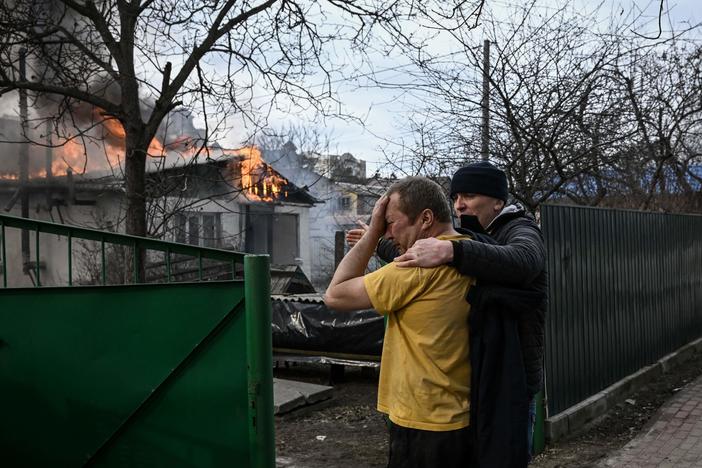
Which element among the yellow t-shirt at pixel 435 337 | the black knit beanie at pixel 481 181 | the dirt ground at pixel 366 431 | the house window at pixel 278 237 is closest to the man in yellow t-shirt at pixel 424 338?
the yellow t-shirt at pixel 435 337

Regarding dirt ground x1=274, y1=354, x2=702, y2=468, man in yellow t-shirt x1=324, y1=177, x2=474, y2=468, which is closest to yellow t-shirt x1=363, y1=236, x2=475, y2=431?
man in yellow t-shirt x1=324, y1=177, x2=474, y2=468

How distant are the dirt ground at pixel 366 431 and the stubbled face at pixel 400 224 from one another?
11.1 feet

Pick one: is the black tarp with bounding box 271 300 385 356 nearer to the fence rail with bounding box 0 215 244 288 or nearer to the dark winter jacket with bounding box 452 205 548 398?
the fence rail with bounding box 0 215 244 288

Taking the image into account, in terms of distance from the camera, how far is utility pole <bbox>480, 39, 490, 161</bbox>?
24.3 feet

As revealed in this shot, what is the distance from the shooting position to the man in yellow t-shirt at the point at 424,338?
2.24 metres

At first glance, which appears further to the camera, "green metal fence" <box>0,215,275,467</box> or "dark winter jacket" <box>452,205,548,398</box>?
"green metal fence" <box>0,215,275,467</box>

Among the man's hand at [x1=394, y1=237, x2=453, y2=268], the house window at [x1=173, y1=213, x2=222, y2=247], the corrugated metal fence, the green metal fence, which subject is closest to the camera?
the man's hand at [x1=394, y1=237, x2=453, y2=268]

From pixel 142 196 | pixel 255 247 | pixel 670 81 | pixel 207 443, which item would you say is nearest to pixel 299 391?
pixel 142 196

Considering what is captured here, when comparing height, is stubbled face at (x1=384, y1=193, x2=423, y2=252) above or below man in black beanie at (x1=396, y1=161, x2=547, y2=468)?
above

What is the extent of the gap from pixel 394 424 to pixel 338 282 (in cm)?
54

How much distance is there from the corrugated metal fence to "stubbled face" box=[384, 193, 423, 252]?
329 centimetres

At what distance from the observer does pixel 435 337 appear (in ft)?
7.36

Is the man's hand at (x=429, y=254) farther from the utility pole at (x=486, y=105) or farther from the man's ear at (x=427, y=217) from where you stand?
the utility pole at (x=486, y=105)

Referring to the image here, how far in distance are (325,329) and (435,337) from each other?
247 inches
